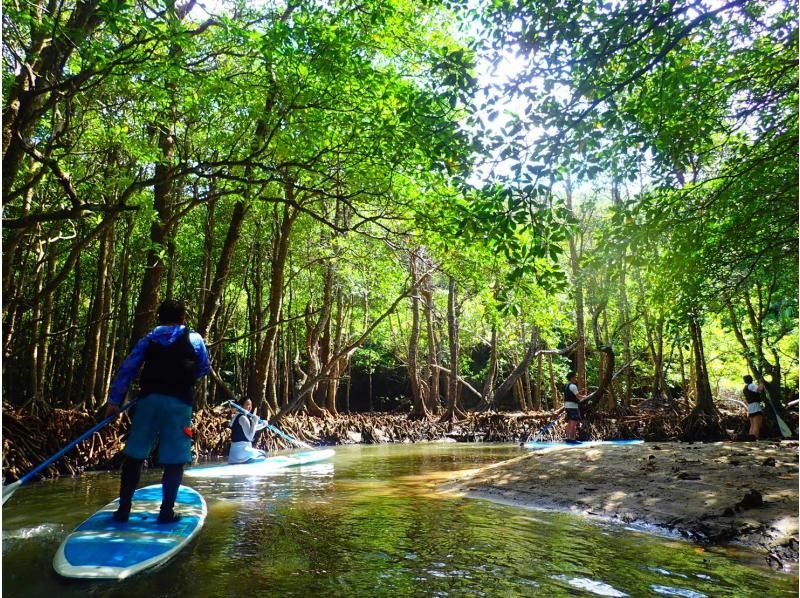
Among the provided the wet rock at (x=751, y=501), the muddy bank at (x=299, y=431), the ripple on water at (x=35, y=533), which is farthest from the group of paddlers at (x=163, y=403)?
the muddy bank at (x=299, y=431)

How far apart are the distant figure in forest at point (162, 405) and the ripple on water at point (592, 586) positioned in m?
2.97

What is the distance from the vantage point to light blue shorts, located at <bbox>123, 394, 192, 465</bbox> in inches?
171

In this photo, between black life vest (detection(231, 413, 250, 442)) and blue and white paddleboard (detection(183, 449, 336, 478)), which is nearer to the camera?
blue and white paddleboard (detection(183, 449, 336, 478))

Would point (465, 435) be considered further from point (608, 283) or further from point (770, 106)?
point (770, 106)

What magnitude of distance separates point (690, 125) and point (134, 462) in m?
6.14

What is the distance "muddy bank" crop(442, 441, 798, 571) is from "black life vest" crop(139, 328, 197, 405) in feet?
13.4

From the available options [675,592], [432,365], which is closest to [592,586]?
[675,592]

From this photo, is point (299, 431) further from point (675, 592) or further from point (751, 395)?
point (675, 592)

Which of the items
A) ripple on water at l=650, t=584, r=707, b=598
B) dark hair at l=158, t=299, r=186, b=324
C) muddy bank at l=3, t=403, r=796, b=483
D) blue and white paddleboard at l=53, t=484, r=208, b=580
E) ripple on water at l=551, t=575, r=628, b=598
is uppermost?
dark hair at l=158, t=299, r=186, b=324

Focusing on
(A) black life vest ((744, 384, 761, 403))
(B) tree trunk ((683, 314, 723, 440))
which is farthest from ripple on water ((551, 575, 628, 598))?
(B) tree trunk ((683, 314, 723, 440))

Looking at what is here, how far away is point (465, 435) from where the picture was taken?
19.5 meters

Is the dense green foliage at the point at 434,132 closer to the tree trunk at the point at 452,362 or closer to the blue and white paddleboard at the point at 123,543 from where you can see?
the blue and white paddleboard at the point at 123,543

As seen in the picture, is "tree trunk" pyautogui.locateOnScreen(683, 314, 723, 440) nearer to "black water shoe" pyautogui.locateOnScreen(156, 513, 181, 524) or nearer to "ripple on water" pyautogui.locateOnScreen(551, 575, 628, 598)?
"ripple on water" pyautogui.locateOnScreen(551, 575, 628, 598)

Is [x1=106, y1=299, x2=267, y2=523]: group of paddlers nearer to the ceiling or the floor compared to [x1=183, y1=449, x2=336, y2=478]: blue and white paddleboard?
nearer to the ceiling
